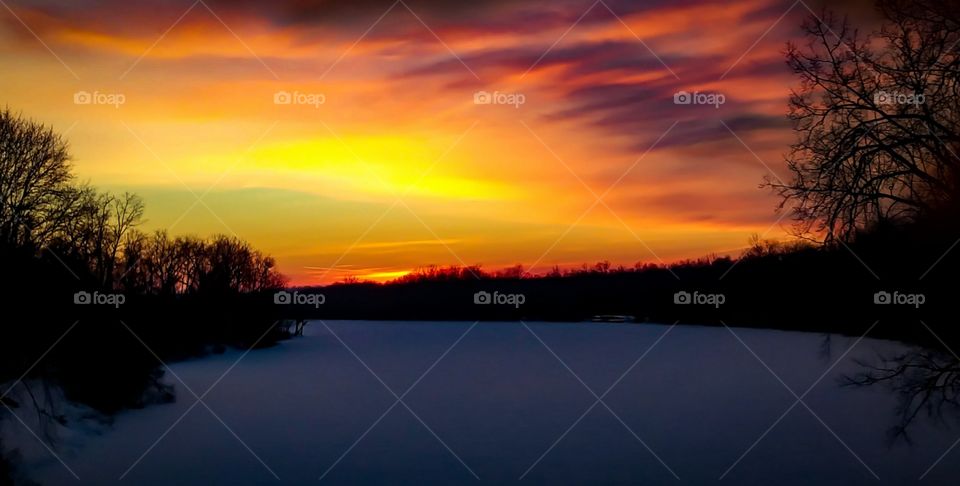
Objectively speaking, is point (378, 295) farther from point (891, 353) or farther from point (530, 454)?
point (891, 353)

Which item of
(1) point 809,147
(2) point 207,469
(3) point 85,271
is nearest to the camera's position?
(1) point 809,147

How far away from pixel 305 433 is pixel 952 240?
1338cm

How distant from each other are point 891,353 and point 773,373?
76.0ft

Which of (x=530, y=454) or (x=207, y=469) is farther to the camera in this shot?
(x=530, y=454)

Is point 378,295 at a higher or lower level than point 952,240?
higher

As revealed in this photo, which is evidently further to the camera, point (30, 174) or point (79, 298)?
point (30, 174)

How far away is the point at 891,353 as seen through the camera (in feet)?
34.4

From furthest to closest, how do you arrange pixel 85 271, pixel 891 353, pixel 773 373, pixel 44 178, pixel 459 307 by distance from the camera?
1. pixel 459 307
2. pixel 773 373
3. pixel 44 178
4. pixel 85 271
5. pixel 891 353

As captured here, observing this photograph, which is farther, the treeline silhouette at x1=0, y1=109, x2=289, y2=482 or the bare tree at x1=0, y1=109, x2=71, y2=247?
the bare tree at x1=0, y1=109, x2=71, y2=247

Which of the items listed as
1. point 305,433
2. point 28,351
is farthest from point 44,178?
point 305,433

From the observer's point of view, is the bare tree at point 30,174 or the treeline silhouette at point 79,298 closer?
the treeline silhouette at point 79,298

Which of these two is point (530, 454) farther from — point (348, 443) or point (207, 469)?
point (207, 469)

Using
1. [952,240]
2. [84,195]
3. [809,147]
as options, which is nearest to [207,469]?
[809,147]

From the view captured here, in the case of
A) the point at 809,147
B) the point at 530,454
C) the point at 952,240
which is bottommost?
the point at 530,454
